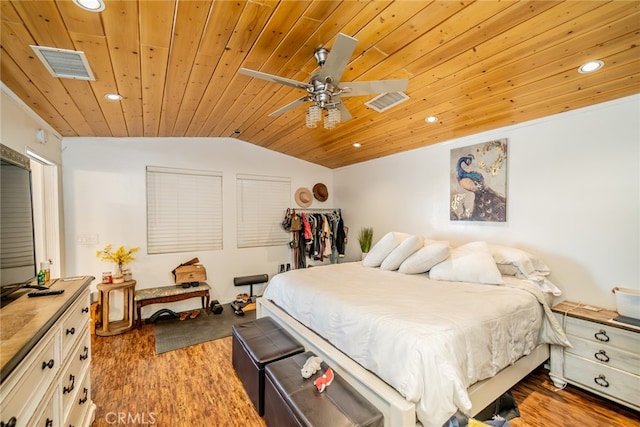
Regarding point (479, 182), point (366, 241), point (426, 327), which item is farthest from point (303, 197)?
point (426, 327)

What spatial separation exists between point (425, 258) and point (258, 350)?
192 cm

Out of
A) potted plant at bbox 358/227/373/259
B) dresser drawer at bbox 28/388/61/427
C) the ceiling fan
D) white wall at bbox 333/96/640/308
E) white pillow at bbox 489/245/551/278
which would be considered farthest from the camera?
potted plant at bbox 358/227/373/259

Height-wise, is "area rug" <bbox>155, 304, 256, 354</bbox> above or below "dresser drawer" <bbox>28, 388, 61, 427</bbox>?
below

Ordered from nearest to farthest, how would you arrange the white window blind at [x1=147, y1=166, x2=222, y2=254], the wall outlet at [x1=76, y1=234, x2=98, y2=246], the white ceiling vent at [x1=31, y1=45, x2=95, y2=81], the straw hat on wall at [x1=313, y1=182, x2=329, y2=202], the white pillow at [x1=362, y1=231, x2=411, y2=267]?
1. the white ceiling vent at [x1=31, y1=45, x2=95, y2=81]
2. the white pillow at [x1=362, y1=231, x2=411, y2=267]
3. the wall outlet at [x1=76, y1=234, x2=98, y2=246]
4. the white window blind at [x1=147, y1=166, x2=222, y2=254]
5. the straw hat on wall at [x1=313, y1=182, x2=329, y2=202]

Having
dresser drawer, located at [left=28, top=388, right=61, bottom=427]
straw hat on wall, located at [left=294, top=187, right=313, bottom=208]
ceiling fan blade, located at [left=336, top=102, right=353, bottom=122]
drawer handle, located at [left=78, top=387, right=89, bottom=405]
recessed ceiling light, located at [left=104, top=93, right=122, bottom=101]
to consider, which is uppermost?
recessed ceiling light, located at [left=104, top=93, right=122, bottom=101]

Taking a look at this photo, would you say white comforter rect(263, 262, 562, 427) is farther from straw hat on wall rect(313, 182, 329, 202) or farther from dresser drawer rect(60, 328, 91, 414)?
straw hat on wall rect(313, 182, 329, 202)

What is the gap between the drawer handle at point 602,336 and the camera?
Result: 2.18 m

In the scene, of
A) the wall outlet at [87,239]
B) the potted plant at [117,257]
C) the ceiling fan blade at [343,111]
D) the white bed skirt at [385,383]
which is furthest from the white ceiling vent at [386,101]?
the wall outlet at [87,239]

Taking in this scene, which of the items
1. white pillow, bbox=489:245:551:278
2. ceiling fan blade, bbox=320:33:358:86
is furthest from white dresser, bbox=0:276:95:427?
white pillow, bbox=489:245:551:278

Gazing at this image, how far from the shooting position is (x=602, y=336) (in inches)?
86.5

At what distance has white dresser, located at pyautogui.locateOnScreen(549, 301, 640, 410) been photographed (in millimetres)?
2059

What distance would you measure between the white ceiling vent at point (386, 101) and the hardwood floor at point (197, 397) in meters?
2.83

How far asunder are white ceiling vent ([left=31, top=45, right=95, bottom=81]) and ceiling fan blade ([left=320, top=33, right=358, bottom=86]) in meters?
Result: 1.61

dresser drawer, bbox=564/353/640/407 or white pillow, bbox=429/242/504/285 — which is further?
white pillow, bbox=429/242/504/285
